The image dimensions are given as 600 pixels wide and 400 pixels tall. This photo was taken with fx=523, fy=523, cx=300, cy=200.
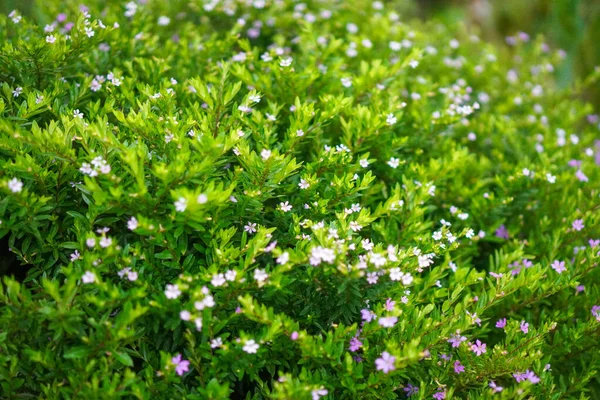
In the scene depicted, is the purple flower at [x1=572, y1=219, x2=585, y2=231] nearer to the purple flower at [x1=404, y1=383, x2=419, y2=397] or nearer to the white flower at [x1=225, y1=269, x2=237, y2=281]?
the purple flower at [x1=404, y1=383, x2=419, y2=397]

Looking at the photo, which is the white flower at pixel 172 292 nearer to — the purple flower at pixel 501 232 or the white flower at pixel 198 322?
the white flower at pixel 198 322

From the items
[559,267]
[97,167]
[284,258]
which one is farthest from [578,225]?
[97,167]

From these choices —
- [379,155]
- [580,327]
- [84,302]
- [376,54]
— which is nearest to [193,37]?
[376,54]

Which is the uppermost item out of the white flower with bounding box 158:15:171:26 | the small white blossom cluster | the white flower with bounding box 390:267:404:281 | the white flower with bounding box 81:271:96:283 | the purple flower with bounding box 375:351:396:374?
the small white blossom cluster

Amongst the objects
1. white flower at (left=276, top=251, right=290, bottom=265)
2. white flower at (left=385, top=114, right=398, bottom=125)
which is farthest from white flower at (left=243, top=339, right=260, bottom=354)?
white flower at (left=385, top=114, right=398, bottom=125)

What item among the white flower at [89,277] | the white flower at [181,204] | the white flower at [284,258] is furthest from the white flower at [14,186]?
the white flower at [284,258]

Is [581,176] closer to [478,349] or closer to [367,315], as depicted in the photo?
[478,349]
